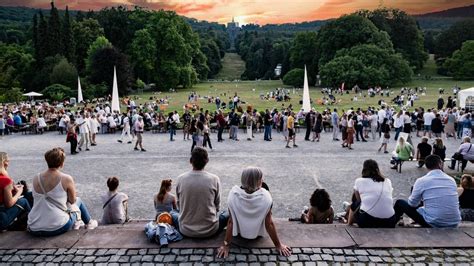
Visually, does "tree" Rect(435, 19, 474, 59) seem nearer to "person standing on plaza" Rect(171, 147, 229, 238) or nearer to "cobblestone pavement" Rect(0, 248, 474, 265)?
"cobblestone pavement" Rect(0, 248, 474, 265)

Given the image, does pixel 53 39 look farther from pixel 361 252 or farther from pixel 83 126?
pixel 361 252

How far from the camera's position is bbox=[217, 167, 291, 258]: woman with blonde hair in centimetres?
568

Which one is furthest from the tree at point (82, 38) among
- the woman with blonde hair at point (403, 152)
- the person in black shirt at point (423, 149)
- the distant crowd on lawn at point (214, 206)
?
the distant crowd on lawn at point (214, 206)

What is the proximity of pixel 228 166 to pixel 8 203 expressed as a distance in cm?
1048

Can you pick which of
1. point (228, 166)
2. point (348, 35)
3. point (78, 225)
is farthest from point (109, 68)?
point (78, 225)

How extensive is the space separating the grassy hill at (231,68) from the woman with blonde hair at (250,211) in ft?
355

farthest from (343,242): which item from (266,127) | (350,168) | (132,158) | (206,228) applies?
(266,127)

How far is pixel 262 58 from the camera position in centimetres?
11612

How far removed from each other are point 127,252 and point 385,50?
67.0m

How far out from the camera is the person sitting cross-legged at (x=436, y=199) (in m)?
6.52

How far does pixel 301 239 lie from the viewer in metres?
6.33

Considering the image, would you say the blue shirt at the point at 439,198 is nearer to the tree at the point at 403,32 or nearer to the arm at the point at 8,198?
the arm at the point at 8,198

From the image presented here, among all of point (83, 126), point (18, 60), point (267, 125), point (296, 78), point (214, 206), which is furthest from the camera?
point (296, 78)

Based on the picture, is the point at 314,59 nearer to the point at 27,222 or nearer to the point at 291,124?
the point at 291,124
